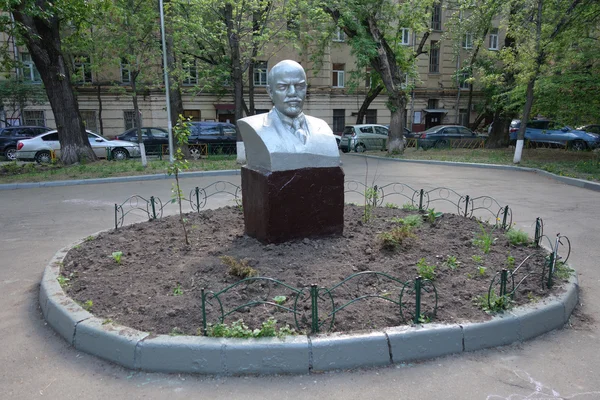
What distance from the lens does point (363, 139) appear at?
21.9 meters

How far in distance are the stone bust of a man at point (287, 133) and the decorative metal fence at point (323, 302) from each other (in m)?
1.46

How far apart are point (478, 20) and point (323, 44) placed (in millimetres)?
8319

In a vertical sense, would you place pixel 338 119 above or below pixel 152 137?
above

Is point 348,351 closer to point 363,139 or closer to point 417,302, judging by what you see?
point 417,302

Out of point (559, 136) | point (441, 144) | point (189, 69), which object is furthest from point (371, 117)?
point (189, 69)

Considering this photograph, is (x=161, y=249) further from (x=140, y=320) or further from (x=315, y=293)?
(x=315, y=293)

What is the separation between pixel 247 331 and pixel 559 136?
23.6m

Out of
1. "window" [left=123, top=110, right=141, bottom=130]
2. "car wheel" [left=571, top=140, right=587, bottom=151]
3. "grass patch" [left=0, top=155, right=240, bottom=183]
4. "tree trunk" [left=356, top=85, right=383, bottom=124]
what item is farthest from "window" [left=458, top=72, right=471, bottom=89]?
"window" [left=123, top=110, right=141, bottom=130]

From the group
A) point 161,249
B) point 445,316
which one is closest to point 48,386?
point 161,249

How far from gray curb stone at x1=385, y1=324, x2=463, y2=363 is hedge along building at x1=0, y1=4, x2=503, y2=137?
669 inches

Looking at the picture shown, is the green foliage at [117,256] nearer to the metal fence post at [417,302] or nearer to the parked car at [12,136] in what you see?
the metal fence post at [417,302]

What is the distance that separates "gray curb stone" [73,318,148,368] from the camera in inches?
124

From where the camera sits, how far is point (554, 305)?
3656mm

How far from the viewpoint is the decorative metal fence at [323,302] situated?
328cm
